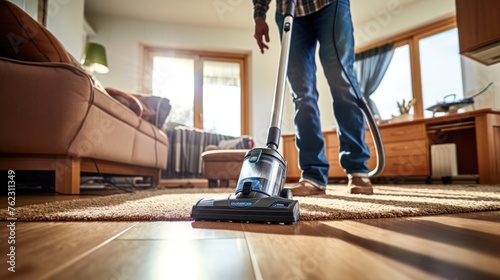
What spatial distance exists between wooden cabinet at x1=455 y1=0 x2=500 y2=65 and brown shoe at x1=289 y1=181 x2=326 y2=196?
156 cm

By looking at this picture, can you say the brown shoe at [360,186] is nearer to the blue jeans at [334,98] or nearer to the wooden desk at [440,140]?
the blue jeans at [334,98]

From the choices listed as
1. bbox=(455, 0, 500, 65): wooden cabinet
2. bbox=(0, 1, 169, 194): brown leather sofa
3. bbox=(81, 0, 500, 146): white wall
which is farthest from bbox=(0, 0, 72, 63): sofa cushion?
bbox=(81, 0, 500, 146): white wall

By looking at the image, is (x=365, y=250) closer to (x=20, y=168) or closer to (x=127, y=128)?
(x=20, y=168)

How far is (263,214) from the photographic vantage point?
1.67 ft

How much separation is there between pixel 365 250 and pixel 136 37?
4.80m

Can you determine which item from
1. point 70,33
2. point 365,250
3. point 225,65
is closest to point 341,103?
point 365,250

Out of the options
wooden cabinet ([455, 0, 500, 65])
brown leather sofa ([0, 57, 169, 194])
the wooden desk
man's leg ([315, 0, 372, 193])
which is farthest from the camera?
the wooden desk

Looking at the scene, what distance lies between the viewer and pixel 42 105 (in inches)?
44.4

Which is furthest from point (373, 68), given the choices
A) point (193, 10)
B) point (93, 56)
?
point (93, 56)

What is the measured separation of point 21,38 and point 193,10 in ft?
11.3

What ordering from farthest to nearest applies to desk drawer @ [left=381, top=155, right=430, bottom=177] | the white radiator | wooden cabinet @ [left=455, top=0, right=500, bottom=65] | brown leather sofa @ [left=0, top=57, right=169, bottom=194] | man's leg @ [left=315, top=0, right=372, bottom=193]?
desk drawer @ [left=381, top=155, right=430, bottom=177] → the white radiator → wooden cabinet @ [left=455, top=0, right=500, bottom=65] → man's leg @ [left=315, top=0, right=372, bottom=193] → brown leather sofa @ [left=0, top=57, right=169, bottom=194]

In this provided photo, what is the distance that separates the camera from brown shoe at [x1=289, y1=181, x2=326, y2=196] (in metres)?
1.11

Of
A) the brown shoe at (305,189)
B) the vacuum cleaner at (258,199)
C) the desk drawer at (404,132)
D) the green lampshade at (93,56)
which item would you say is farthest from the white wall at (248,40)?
the vacuum cleaner at (258,199)

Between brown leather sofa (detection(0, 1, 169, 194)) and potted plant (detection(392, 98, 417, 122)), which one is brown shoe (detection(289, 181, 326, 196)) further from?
potted plant (detection(392, 98, 417, 122))
